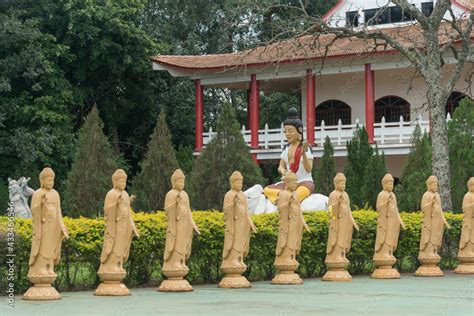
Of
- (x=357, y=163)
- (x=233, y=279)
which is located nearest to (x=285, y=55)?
(x=357, y=163)

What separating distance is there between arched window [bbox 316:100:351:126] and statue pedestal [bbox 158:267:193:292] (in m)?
22.1

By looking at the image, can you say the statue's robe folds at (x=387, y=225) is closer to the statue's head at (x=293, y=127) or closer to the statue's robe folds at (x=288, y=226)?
the statue's robe folds at (x=288, y=226)

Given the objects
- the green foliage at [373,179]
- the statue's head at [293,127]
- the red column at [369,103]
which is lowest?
the green foliage at [373,179]

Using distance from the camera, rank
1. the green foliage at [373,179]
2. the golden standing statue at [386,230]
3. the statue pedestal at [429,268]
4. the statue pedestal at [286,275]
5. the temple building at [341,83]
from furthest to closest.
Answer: the temple building at [341,83] < the green foliage at [373,179] < the statue pedestal at [429,268] < the golden standing statue at [386,230] < the statue pedestal at [286,275]

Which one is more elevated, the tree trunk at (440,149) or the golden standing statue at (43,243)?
the tree trunk at (440,149)

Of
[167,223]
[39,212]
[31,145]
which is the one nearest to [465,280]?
[167,223]

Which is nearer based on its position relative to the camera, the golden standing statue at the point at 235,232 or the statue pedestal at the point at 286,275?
the golden standing statue at the point at 235,232

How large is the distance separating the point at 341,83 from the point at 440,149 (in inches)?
615

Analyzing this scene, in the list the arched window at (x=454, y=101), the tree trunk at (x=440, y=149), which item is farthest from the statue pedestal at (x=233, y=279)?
the arched window at (x=454, y=101)

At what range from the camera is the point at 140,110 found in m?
34.4

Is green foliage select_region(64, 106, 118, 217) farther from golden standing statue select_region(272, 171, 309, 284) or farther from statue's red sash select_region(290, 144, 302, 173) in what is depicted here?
→ golden standing statue select_region(272, 171, 309, 284)

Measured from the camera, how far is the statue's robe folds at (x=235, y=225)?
39.0 ft

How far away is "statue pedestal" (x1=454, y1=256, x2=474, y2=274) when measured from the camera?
48.3ft

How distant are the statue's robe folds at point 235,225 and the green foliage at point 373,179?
1268 centimetres
